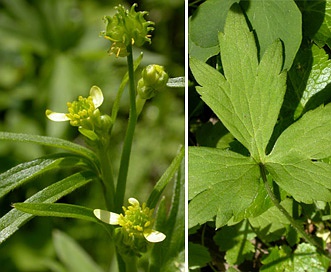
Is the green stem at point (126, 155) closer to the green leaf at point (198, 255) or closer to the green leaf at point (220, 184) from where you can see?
the green leaf at point (220, 184)

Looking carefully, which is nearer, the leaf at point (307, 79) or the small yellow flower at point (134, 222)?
the small yellow flower at point (134, 222)

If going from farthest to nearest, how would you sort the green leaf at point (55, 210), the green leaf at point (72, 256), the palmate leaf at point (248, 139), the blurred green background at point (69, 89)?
1. the blurred green background at point (69, 89)
2. the green leaf at point (72, 256)
3. the palmate leaf at point (248, 139)
4. the green leaf at point (55, 210)

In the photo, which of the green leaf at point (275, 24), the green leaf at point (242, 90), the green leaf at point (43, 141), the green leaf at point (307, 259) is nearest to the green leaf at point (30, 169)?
the green leaf at point (43, 141)

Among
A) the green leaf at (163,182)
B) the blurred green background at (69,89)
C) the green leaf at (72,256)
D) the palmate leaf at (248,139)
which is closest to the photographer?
the green leaf at (163,182)

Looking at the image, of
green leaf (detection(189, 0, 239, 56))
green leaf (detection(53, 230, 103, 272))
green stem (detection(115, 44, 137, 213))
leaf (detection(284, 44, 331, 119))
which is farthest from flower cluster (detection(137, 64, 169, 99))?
green leaf (detection(53, 230, 103, 272))

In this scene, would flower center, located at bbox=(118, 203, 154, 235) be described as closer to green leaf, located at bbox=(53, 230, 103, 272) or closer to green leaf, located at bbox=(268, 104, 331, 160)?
green leaf, located at bbox=(268, 104, 331, 160)

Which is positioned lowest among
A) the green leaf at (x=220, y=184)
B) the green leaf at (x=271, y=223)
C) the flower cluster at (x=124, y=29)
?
the green leaf at (x=271, y=223)
